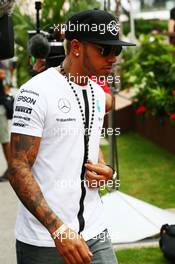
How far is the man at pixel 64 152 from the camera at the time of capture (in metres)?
2.50

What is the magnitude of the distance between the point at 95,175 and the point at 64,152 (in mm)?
178

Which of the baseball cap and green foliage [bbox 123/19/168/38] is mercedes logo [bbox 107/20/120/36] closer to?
the baseball cap

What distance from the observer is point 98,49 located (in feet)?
8.77

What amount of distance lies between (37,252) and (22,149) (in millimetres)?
429

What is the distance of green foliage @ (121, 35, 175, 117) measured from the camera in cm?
932

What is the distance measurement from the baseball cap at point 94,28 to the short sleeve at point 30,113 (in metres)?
0.30

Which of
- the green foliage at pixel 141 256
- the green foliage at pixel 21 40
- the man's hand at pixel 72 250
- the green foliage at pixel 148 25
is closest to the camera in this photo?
the man's hand at pixel 72 250

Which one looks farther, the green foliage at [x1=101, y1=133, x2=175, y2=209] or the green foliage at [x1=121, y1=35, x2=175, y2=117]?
the green foliage at [x1=121, y1=35, x2=175, y2=117]

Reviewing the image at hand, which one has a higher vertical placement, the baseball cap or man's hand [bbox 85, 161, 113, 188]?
the baseball cap

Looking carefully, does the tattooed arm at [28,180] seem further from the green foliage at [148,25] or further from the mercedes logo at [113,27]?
the green foliage at [148,25]

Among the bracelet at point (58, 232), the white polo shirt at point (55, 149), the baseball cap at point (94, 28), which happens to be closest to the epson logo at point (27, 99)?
the white polo shirt at point (55, 149)

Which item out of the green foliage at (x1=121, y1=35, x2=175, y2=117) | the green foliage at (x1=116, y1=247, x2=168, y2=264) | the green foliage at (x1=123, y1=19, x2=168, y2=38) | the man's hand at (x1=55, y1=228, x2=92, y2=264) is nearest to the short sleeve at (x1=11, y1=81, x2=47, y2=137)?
the man's hand at (x1=55, y1=228, x2=92, y2=264)

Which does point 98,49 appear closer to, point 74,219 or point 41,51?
point 74,219

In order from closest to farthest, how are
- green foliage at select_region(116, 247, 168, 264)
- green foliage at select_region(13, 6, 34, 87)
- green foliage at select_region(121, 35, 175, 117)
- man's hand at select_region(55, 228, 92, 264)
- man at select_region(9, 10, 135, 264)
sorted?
man's hand at select_region(55, 228, 92, 264) → man at select_region(9, 10, 135, 264) → green foliage at select_region(116, 247, 168, 264) → green foliage at select_region(121, 35, 175, 117) → green foliage at select_region(13, 6, 34, 87)
